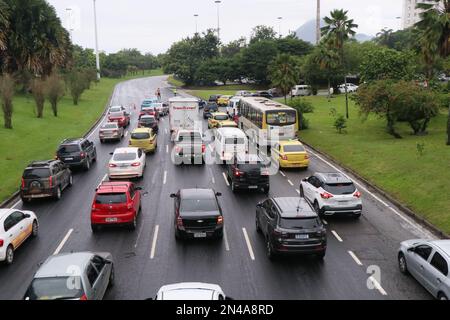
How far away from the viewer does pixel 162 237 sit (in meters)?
18.1

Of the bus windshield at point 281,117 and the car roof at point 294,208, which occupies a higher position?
the bus windshield at point 281,117

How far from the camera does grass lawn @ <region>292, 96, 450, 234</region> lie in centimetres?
2159

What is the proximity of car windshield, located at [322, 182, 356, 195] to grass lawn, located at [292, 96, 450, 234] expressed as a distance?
11.0 feet

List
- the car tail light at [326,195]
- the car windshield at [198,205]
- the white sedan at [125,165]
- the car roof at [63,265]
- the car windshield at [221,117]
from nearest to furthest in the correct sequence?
the car roof at [63,265] → the car windshield at [198,205] → the car tail light at [326,195] → the white sedan at [125,165] → the car windshield at [221,117]

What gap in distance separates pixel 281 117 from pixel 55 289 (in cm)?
2614

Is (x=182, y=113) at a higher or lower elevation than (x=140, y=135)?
higher

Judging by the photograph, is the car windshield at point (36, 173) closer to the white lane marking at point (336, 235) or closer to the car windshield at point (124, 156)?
the car windshield at point (124, 156)

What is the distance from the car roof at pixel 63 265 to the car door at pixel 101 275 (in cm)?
27

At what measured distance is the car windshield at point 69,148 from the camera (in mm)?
28789

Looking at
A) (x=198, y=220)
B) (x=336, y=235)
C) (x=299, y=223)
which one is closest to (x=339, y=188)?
(x=336, y=235)

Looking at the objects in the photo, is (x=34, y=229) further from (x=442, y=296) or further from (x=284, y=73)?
→ (x=284, y=73)

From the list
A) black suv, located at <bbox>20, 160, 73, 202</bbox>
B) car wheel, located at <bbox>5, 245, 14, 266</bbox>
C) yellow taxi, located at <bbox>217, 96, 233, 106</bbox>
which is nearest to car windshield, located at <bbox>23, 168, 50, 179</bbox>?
black suv, located at <bbox>20, 160, 73, 202</bbox>

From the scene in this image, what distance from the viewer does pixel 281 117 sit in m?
35.2

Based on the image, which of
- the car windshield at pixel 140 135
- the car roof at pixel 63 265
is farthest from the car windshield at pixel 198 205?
the car windshield at pixel 140 135
